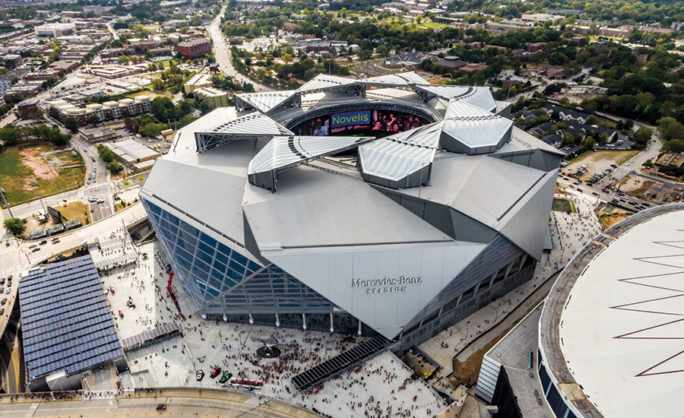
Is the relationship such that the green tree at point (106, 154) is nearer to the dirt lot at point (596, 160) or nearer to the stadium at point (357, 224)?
the stadium at point (357, 224)

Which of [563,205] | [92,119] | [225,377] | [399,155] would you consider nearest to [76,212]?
[225,377]

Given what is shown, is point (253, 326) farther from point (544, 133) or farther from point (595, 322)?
point (544, 133)

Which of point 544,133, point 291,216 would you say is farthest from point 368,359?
point 544,133

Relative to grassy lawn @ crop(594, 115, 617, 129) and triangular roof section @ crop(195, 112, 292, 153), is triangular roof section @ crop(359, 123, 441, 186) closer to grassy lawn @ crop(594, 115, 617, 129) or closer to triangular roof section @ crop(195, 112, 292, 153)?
triangular roof section @ crop(195, 112, 292, 153)

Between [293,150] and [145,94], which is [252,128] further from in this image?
[145,94]

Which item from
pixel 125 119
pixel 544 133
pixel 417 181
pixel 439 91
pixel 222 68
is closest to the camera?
pixel 417 181

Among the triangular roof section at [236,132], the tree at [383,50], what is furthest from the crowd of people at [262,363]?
the tree at [383,50]
